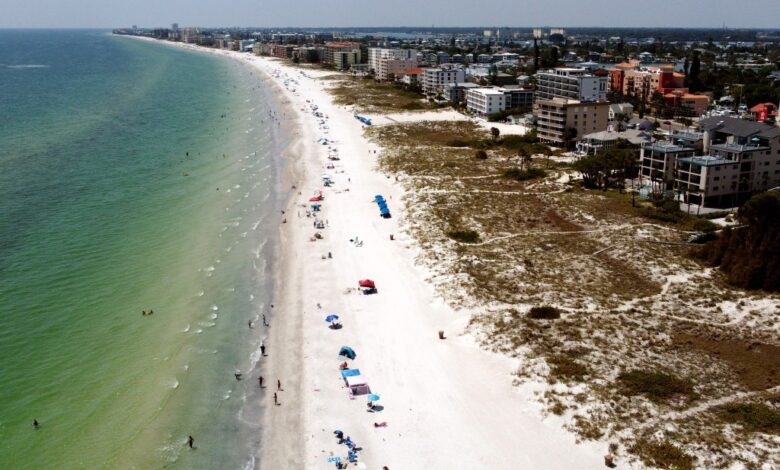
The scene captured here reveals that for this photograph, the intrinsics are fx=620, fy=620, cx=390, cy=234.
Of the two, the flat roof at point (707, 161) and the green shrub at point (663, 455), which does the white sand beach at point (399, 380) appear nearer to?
the green shrub at point (663, 455)

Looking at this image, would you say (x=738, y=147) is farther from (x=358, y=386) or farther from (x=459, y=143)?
(x=358, y=386)

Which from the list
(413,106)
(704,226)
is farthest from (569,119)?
(413,106)

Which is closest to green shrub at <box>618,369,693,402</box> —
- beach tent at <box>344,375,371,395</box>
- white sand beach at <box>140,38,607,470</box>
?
white sand beach at <box>140,38,607,470</box>

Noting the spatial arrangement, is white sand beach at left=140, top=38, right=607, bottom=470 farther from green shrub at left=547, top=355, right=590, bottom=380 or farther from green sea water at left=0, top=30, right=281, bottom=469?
green sea water at left=0, top=30, right=281, bottom=469

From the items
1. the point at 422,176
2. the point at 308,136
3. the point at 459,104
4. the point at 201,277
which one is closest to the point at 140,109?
the point at 308,136

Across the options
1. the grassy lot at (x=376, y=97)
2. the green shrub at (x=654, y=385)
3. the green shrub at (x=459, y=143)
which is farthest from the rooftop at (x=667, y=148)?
the grassy lot at (x=376, y=97)

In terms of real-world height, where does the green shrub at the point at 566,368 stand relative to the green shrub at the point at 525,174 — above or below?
below

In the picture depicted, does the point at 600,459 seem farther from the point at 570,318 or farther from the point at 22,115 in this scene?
the point at 22,115
